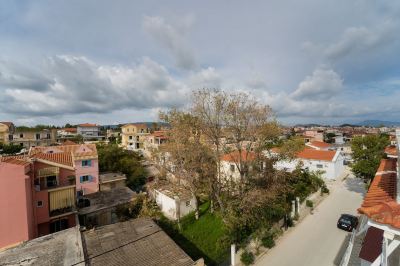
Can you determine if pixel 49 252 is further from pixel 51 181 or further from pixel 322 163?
pixel 322 163

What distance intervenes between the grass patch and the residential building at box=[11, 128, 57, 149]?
5781 cm

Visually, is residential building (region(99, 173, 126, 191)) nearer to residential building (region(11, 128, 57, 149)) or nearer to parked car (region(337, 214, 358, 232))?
parked car (region(337, 214, 358, 232))

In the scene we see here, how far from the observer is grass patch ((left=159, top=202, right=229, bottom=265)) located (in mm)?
14969

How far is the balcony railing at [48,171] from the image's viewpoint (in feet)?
57.1

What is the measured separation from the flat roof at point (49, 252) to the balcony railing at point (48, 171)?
248 inches

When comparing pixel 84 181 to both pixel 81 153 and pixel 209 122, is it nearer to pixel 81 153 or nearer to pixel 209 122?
pixel 81 153

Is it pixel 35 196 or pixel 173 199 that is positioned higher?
pixel 35 196

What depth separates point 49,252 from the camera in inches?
451

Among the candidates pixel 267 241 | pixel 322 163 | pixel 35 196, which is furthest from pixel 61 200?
pixel 322 163

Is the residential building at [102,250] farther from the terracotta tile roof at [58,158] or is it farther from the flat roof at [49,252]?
the terracotta tile roof at [58,158]

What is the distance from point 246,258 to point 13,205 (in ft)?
50.6

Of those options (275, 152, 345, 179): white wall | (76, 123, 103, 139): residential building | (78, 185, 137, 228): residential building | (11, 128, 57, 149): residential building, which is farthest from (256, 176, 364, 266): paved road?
(76, 123, 103, 139): residential building

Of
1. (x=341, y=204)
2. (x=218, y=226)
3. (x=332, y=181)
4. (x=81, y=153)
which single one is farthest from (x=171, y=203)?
(x=332, y=181)

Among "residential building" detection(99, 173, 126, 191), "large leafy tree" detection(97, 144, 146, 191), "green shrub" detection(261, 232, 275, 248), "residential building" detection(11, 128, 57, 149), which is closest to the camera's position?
"green shrub" detection(261, 232, 275, 248)
